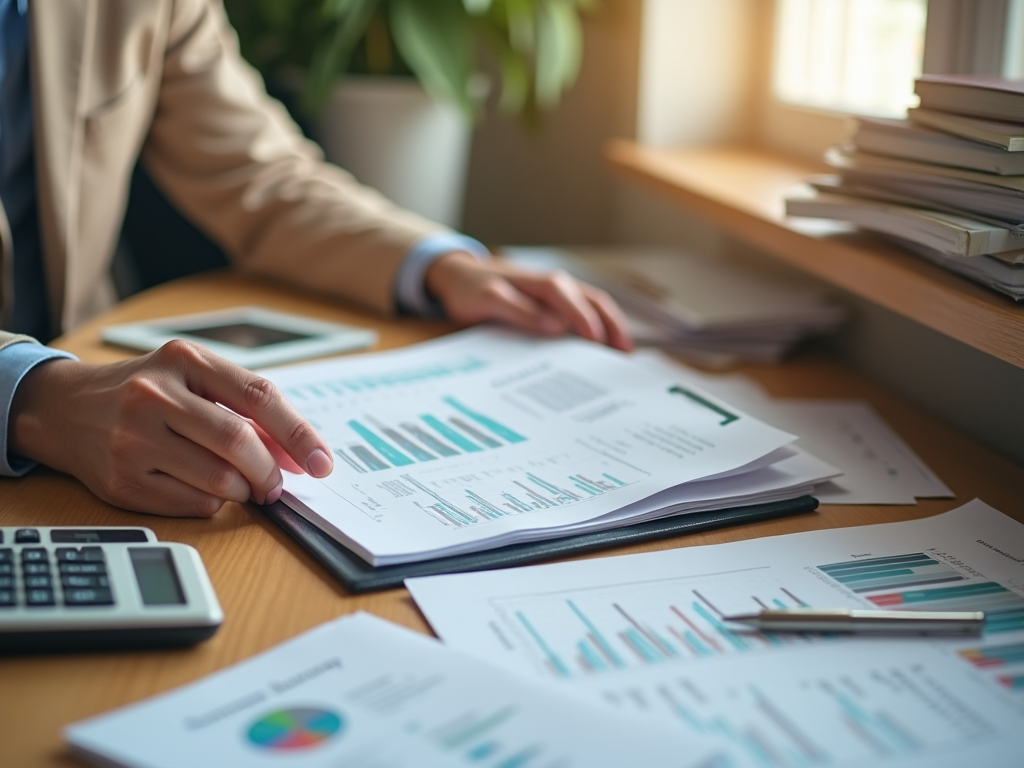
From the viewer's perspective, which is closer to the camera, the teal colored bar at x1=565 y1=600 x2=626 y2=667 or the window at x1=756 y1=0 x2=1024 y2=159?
the teal colored bar at x1=565 y1=600 x2=626 y2=667

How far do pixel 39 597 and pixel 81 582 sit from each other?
2cm

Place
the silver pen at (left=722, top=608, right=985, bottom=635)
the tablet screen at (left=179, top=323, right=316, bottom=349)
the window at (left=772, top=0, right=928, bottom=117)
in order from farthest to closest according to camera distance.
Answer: the window at (left=772, top=0, right=928, bottom=117) → the tablet screen at (left=179, top=323, right=316, bottom=349) → the silver pen at (left=722, top=608, right=985, bottom=635)

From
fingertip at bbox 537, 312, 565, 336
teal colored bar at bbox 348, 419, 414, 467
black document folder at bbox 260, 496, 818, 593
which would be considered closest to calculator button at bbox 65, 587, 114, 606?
black document folder at bbox 260, 496, 818, 593

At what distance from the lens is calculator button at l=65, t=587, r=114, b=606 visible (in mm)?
479

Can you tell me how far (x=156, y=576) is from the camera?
1.68 feet

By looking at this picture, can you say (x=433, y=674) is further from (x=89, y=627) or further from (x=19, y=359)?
(x=19, y=359)

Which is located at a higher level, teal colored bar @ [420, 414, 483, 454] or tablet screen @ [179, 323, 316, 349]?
tablet screen @ [179, 323, 316, 349]

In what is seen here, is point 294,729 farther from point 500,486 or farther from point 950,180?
point 950,180

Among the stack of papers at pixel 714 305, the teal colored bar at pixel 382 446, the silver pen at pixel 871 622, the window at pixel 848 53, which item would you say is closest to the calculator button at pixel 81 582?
the teal colored bar at pixel 382 446

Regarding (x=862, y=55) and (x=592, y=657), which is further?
(x=862, y=55)

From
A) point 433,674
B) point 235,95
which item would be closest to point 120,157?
point 235,95

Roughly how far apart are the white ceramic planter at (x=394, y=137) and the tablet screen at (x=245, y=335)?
30.2 inches

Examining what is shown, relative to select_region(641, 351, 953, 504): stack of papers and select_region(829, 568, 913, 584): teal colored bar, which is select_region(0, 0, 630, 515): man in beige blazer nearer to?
select_region(641, 351, 953, 504): stack of papers

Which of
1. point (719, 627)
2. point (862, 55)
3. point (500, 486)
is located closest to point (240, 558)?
point (500, 486)
